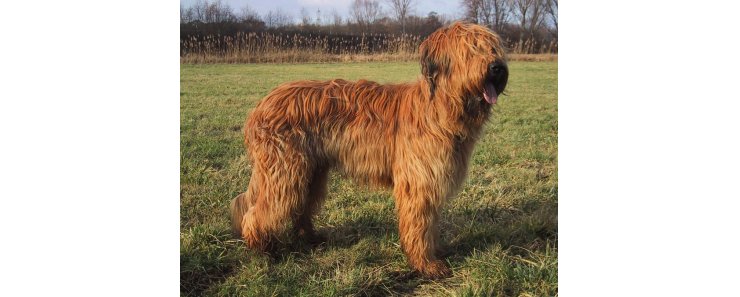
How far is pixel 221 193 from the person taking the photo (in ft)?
11.7

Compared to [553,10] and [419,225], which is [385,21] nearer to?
[553,10]

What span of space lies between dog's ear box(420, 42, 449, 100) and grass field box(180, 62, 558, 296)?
Answer: 0.41 metres

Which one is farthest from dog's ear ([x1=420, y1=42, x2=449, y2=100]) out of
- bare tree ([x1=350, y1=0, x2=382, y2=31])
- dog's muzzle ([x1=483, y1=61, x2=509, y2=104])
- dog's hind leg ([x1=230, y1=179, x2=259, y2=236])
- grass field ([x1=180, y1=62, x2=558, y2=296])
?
dog's hind leg ([x1=230, y1=179, x2=259, y2=236])

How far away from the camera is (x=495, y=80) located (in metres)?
2.58

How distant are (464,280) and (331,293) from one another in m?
0.89

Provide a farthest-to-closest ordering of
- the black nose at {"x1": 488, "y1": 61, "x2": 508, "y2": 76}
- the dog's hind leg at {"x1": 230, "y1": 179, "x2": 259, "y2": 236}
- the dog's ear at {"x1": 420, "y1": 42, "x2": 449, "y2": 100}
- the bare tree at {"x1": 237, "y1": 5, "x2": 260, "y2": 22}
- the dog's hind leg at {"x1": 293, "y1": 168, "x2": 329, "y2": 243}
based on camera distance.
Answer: the dog's hind leg at {"x1": 293, "y1": 168, "x2": 329, "y2": 243} < the dog's hind leg at {"x1": 230, "y1": 179, "x2": 259, "y2": 236} < the bare tree at {"x1": 237, "y1": 5, "x2": 260, "y2": 22} < the dog's ear at {"x1": 420, "y1": 42, "x2": 449, "y2": 100} < the black nose at {"x1": 488, "y1": 61, "x2": 508, "y2": 76}

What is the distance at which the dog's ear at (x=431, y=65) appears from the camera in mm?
2738

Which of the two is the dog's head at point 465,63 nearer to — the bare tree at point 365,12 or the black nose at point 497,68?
the black nose at point 497,68

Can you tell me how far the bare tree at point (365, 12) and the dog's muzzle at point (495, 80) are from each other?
40.4 inches

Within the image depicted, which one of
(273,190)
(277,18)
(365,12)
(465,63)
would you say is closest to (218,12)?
(277,18)

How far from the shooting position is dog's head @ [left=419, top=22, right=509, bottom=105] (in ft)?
8.43

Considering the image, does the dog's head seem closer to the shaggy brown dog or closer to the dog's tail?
the shaggy brown dog
